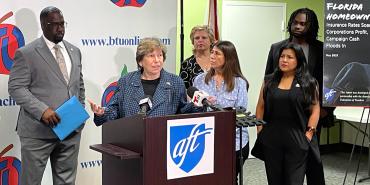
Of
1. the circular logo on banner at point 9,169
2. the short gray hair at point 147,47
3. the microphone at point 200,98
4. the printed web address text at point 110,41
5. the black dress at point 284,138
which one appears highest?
the printed web address text at point 110,41

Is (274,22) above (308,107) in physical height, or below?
above

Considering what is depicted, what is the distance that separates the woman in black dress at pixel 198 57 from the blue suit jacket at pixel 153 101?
0.90 meters

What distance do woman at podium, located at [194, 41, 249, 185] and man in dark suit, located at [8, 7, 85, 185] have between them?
94 centimetres

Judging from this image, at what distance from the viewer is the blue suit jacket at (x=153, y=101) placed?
246cm

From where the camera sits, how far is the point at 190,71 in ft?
11.4

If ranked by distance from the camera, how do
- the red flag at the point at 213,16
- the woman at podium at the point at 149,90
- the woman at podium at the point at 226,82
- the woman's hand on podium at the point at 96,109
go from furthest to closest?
the red flag at the point at 213,16 → the woman at podium at the point at 226,82 → the woman at podium at the point at 149,90 → the woman's hand on podium at the point at 96,109

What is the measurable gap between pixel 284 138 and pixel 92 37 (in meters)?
1.73

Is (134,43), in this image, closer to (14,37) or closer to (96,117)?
(14,37)

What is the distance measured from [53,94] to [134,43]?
3.44ft

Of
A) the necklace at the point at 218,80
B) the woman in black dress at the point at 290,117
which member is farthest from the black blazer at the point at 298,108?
the necklace at the point at 218,80

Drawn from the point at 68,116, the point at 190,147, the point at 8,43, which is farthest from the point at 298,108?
the point at 8,43

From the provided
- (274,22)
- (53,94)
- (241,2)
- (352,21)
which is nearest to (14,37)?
(53,94)

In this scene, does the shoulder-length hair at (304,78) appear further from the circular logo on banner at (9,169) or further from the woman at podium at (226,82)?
the circular logo on banner at (9,169)

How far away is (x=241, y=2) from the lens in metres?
5.64
